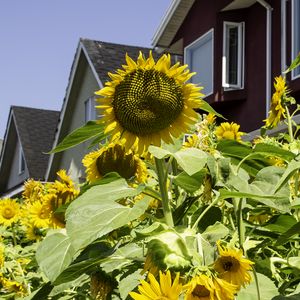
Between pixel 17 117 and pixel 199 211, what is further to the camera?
pixel 17 117

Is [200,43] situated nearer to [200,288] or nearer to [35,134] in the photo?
[200,288]

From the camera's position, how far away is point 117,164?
215 cm

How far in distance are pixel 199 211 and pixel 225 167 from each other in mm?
112

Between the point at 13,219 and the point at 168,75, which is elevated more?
the point at 168,75

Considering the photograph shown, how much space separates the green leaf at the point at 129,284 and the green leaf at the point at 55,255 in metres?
0.16

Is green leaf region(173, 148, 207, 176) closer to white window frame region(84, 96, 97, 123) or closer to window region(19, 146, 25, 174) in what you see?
white window frame region(84, 96, 97, 123)

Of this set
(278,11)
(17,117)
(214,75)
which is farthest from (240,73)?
(17,117)

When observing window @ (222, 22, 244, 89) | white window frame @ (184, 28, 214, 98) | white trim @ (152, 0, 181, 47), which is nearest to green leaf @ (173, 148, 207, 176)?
window @ (222, 22, 244, 89)

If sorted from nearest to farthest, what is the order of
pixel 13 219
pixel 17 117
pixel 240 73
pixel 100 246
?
pixel 100 246 < pixel 13 219 < pixel 240 73 < pixel 17 117

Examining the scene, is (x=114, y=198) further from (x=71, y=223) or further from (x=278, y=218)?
Answer: (x=278, y=218)

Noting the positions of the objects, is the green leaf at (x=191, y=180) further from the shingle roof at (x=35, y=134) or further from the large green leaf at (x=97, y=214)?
the shingle roof at (x=35, y=134)

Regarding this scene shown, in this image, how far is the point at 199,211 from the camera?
1.73 metres

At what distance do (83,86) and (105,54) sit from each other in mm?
1178

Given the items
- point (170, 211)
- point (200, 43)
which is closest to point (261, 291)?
point (170, 211)
